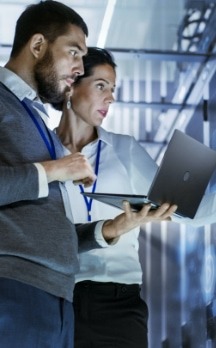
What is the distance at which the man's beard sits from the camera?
187 centimetres

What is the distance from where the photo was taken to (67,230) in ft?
5.59

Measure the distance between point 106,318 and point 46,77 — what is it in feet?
2.26

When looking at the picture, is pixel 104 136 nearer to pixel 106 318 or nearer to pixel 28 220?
pixel 106 318

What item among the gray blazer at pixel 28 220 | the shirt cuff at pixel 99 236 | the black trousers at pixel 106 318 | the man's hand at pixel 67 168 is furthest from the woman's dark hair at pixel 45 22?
the black trousers at pixel 106 318

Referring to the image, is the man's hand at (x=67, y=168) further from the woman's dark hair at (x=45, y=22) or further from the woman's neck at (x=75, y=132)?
the woman's neck at (x=75, y=132)

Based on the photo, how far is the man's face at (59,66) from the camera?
1.88 meters

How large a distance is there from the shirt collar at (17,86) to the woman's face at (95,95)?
68 centimetres

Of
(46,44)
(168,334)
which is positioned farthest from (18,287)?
(168,334)

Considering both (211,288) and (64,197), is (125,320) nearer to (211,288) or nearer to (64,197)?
(64,197)

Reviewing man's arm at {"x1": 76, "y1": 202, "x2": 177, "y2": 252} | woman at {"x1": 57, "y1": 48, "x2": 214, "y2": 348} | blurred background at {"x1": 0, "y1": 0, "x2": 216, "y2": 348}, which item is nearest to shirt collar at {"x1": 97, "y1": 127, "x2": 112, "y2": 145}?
woman at {"x1": 57, "y1": 48, "x2": 214, "y2": 348}

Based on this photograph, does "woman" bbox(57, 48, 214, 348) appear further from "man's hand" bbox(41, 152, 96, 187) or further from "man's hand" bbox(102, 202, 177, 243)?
"man's hand" bbox(41, 152, 96, 187)

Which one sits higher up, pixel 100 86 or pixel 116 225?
pixel 100 86

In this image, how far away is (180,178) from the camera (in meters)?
1.98

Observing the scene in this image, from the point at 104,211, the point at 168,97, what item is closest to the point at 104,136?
the point at 104,211
